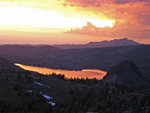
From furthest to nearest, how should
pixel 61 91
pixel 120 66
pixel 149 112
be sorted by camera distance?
pixel 120 66
pixel 61 91
pixel 149 112

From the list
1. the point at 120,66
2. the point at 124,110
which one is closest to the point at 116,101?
the point at 124,110

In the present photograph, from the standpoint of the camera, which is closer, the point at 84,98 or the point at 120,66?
the point at 84,98

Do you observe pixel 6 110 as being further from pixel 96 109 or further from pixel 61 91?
pixel 61 91

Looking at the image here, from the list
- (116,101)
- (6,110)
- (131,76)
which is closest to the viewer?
(6,110)

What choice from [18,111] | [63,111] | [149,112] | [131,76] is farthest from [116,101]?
[131,76]

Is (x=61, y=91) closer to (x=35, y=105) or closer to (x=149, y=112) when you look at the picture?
(x=35, y=105)

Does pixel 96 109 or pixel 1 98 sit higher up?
pixel 1 98
